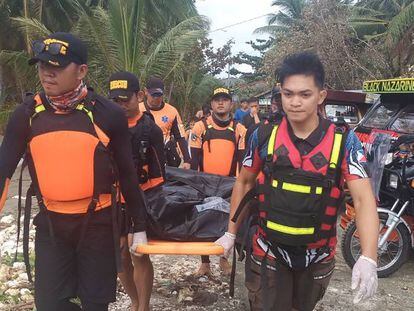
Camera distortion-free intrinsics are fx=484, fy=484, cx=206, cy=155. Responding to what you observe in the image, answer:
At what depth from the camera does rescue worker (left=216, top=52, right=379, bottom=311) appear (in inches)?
89.3

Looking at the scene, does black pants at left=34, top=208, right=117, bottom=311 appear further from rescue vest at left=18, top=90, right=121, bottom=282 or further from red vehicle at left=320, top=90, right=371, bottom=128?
red vehicle at left=320, top=90, right=371, bottom=128

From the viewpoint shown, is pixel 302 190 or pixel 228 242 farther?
pixel 228 242

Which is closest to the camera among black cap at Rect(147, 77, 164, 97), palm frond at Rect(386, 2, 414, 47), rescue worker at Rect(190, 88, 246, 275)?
rescue worker at Rect(190, 88, 246, 275)

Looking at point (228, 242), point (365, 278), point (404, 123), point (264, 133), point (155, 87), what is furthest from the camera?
point (404, 123)

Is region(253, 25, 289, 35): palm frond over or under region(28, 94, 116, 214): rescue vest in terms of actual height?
over

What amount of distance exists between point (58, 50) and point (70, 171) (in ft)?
1.95

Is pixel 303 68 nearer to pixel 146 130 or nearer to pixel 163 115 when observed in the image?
pixel 146 130

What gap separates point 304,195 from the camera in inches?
89.3

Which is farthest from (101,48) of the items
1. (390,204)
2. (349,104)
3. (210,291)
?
(210,291)

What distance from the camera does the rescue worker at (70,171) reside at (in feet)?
7.80

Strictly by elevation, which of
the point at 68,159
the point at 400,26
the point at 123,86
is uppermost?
the point at 400,26

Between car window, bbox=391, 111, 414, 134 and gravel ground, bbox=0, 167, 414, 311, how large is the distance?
2084 millimetres

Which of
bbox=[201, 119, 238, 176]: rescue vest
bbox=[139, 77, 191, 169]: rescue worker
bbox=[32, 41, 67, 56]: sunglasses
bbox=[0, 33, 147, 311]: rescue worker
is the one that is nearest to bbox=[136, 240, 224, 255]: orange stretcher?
bbox=[0, 33, 147, 311]: rescue worker

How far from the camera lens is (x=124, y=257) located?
11.4 ft
